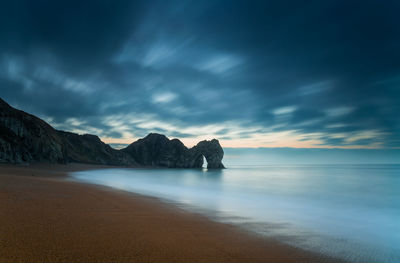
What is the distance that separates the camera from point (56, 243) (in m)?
3.78

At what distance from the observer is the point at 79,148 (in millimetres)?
117000

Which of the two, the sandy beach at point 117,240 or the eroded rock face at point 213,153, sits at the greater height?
the eroded rock face at point 213,153

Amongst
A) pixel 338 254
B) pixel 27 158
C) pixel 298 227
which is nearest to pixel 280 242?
pixel 338 254

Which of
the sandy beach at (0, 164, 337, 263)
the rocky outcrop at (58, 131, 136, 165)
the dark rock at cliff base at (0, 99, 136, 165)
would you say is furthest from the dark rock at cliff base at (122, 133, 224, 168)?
the sandy beach at (0, 164, 337, 263)

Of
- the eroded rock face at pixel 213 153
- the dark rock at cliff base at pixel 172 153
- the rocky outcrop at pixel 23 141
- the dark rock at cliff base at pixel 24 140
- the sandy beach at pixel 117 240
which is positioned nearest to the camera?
the sandy beach at pixel 117 240

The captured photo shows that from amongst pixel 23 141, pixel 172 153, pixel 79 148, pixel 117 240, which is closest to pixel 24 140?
pixel 23 141

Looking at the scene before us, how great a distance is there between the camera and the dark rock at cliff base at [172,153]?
12962 centimetres

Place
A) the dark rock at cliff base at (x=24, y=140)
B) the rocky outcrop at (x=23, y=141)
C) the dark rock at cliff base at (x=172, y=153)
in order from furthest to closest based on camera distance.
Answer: the dark rock at cliff base at (x=172, y=153), the dark rock at cliff base at (x=24, y=140), the rocky outcrop at (x=23, y=141)

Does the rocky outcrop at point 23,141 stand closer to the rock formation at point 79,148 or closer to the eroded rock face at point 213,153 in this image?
the rock formation at point 79,148

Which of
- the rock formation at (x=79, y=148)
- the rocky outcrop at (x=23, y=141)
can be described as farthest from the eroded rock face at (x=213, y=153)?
the rocky outcrop at (x=23, y=141)

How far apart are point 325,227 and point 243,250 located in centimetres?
541

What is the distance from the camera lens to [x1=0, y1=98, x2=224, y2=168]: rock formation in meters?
46.4

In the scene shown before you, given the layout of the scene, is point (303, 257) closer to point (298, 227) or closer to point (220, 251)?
point (220, 251)

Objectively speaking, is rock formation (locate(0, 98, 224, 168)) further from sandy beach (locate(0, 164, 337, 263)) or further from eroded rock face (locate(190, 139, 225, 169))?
sandy beach (locate(0, 164, 337, 263))
